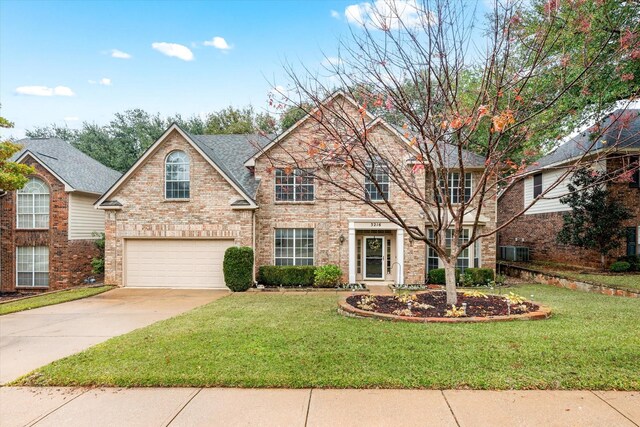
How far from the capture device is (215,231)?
13969mm

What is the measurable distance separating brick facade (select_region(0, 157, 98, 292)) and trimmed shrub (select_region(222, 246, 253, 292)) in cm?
737

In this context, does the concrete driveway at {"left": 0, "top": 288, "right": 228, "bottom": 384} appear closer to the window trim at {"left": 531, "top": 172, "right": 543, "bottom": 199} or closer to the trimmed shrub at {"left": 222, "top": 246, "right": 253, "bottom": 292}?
the trimmed shrub at {"left": 222, "top": 246, "right": 253, "bottom": 292}

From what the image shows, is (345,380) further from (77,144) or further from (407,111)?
(77,144)

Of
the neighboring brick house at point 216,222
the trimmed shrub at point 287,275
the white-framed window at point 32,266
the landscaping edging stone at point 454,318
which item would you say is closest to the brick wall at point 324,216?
the neighboring brick house at point 216,222

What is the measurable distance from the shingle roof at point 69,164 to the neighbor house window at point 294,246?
353 inches

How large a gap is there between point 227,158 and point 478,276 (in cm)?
1186

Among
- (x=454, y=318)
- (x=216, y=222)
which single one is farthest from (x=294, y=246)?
→ (x=454, y=318)

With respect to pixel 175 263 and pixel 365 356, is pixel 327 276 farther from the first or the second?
pixel 365 356

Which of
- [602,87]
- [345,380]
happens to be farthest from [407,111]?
[602,87]

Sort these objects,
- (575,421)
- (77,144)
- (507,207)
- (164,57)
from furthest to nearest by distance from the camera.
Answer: (77,144)
(507,207)
(164,57)
(575,421)

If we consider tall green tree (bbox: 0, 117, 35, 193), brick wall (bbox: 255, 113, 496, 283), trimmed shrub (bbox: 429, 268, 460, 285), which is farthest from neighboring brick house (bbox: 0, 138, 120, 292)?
trimmed shrub (bbox: 429, 268, 460, 285)

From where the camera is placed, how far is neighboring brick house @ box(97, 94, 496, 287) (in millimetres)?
14023

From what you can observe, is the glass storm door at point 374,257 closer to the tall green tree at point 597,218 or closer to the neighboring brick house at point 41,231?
the tall green tree at point 597,218

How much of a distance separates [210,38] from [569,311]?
1534 cm
